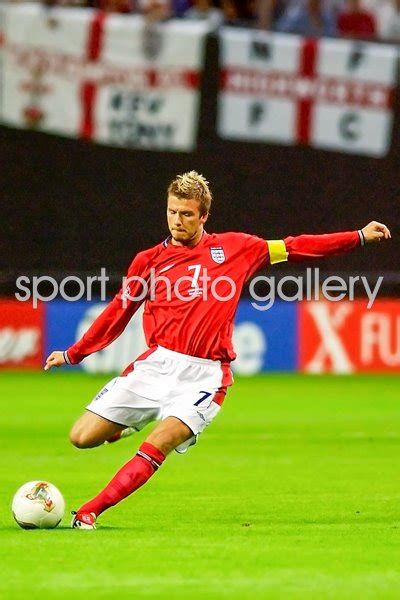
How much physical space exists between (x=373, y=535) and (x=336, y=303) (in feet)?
37.0

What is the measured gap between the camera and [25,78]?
54.9 feet

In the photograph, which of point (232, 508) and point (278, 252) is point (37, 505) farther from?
point (278, 252)

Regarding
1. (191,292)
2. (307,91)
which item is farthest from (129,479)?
(307,91)

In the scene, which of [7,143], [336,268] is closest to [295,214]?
[336,268]

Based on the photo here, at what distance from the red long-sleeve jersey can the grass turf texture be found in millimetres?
990

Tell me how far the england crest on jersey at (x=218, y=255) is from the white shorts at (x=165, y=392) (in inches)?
22.3

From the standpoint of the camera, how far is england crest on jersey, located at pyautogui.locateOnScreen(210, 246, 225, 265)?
25.7ft

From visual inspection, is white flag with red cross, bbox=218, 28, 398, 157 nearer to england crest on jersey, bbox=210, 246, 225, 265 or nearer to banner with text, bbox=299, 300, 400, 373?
banner with text, bbox=299, 300, 400, 373

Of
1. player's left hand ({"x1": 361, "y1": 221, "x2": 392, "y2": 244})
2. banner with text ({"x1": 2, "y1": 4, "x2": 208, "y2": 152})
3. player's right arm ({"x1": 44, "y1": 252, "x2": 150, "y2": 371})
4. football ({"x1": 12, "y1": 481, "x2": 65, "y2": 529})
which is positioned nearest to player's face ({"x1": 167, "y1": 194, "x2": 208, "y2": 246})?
player's right arm ({"x1": 44, "y1": 252, "x2": 150, "y2": 371})

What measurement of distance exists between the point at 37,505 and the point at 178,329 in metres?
1.19

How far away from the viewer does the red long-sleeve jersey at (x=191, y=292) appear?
7.67 metres

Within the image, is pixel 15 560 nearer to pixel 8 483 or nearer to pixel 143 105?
pixel 8 483

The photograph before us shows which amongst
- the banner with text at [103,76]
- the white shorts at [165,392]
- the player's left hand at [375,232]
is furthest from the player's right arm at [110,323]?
the banner with text at [103,76]

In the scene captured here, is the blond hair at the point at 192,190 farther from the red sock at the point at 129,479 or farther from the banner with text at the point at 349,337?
the banner with text at the point at 349,337
